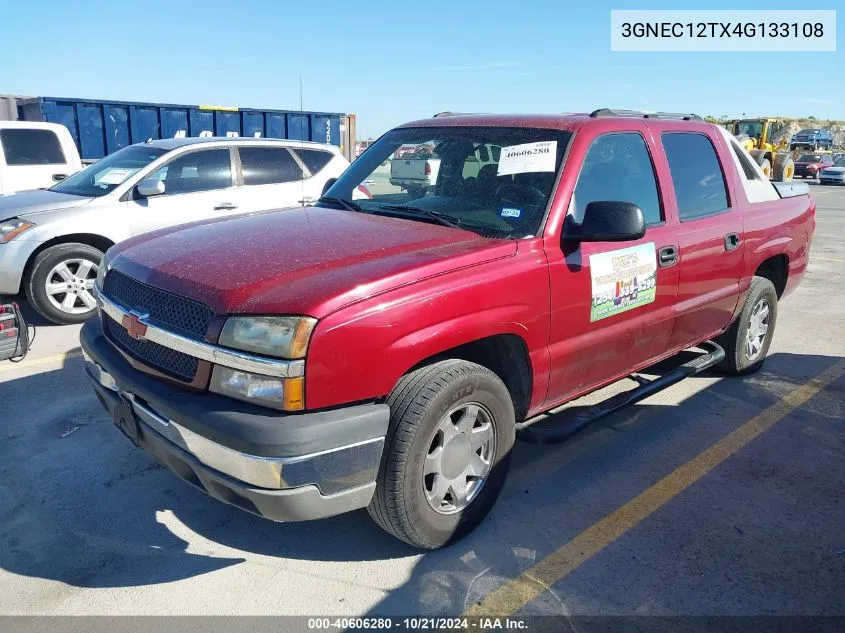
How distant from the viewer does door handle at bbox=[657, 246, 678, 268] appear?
12.0ft

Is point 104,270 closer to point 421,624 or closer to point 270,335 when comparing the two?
point 270,335

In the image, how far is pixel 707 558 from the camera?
2975mm

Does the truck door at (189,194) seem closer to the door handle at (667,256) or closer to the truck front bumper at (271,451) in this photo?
the truck front bumper at (271,451)

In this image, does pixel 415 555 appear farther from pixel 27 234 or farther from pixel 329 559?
pixel 27 234

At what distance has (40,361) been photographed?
17.2 feet

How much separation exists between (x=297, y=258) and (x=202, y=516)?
141 cm

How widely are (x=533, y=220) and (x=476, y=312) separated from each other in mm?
656

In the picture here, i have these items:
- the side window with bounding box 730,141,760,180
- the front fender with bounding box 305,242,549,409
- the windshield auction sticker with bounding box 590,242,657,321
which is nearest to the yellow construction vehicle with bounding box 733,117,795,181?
the side window with bounding box 730,141,760,180

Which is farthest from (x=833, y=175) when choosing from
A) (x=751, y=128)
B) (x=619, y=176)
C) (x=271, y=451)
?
(x=271, y=451)

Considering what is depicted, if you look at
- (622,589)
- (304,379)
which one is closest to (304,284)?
(304,379)

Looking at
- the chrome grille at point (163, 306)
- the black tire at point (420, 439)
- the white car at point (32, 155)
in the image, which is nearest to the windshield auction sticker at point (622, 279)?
the black tire at point (420, 439)

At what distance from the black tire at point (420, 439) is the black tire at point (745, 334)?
267 cm

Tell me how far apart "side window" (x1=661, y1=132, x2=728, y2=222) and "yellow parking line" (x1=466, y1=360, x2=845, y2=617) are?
141 centimetres

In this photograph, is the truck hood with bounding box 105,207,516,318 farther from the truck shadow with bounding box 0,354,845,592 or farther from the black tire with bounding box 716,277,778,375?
the black tire with bounding box 716,277,778,375
